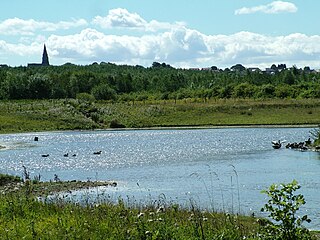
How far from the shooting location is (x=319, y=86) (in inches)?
5994

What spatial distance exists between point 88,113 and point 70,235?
110862 millimetres

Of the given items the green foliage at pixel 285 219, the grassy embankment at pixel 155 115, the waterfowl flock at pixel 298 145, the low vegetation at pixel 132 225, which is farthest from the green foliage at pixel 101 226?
the grassy embankment at pixel 155 115

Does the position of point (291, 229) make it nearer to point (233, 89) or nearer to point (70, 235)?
point (70, 235)

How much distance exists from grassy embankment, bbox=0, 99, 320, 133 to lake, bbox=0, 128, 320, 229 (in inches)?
863

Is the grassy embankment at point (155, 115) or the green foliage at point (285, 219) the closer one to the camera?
the green foliage at point (285, 219)

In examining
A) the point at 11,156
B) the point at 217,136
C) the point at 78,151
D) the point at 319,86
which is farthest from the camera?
the point at 319,86

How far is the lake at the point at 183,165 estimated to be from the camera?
1268 inches

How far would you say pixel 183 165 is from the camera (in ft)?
171

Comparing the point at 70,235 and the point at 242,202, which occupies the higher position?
the point at 70,235

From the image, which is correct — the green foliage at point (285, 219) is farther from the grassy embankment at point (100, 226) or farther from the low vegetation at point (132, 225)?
the grassy embankment at point (100, 226)

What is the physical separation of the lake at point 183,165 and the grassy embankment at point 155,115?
21.9m

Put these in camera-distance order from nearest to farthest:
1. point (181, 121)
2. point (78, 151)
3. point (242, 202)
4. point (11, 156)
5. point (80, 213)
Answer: point (80, 213) < point (242, 202) < point (11, 156) < point (78, 151) < point (181, 121)

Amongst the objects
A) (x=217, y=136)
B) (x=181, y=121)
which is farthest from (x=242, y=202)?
(x=181, y=121)

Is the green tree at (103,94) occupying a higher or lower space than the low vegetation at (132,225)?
lower
